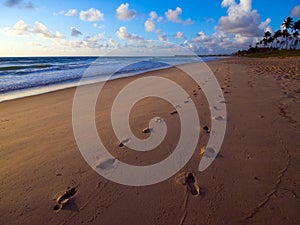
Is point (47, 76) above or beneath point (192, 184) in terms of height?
above

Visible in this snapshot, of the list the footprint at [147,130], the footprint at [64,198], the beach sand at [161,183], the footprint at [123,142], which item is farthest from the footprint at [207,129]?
the footprint at [64,198]

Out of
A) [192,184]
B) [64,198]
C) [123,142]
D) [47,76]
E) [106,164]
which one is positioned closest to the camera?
[64,198]

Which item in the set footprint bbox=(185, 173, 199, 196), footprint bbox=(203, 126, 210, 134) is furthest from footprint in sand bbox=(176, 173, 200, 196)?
footprint bbox=(203, 126, 210, 134)

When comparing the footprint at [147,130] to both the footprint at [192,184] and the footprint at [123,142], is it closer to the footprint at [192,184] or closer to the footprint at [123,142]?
the footprint at [123,142]

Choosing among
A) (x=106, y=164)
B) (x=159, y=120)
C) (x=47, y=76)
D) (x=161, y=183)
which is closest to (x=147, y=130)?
(x=159, y=120)

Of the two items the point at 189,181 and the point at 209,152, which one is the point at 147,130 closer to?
the point at 209,152

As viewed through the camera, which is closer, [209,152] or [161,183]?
[161,183]

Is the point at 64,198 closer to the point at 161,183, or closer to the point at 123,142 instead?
the point at 161,183

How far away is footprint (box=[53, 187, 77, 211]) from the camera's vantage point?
213 cm

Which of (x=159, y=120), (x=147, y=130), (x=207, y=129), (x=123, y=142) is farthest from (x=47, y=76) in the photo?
(x=207, y=129)

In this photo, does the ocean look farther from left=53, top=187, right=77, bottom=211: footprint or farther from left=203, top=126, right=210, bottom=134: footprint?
left=203, top=126, right=210, bottom=134: footprint

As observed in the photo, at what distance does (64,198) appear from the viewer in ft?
7.36

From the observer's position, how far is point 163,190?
91.8 inches

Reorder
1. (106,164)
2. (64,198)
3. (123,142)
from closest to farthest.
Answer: (64,198) < (106,164) < (123,142)
